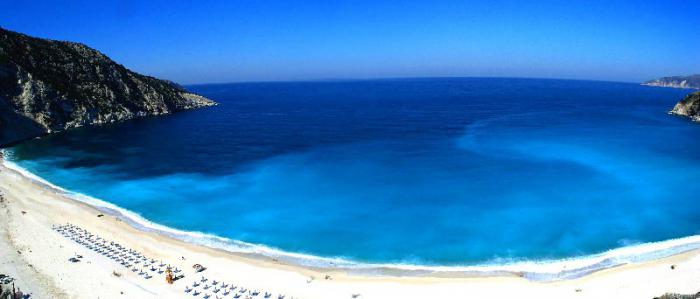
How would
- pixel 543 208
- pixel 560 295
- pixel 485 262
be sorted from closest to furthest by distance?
pixel 560 295, pixel 485 262, pixel 543 208

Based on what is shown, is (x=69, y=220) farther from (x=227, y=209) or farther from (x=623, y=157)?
(x=623, y=157)

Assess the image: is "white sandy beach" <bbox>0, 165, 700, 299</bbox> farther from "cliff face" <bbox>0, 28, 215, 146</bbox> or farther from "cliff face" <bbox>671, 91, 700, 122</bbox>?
"cliff face" <bbox>671, 91, 700, 122</bbox>

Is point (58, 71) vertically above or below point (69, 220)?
above

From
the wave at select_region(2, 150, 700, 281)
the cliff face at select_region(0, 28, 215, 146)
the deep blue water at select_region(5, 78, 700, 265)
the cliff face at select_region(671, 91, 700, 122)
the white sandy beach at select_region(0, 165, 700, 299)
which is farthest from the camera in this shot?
the cliff face at select_region(671, 91, 700, 122)

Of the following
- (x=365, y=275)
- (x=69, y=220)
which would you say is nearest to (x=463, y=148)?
(x=365, y=275)

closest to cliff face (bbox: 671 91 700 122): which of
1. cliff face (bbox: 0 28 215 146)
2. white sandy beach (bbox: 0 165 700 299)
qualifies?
white sandy beach (bbox: 0 165 700 299)

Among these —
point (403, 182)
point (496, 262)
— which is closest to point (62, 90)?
point (403, 182)
